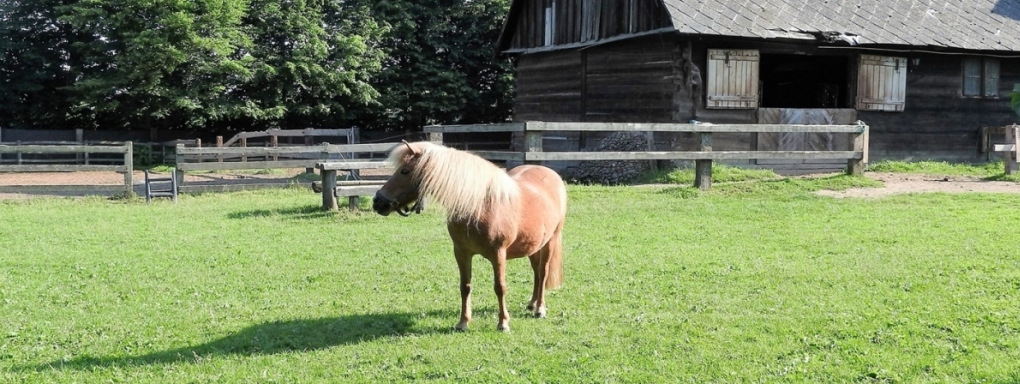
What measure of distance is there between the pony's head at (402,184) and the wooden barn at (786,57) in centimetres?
1295

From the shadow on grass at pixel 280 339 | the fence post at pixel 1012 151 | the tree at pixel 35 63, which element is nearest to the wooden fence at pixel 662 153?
the fence post at pixel 1012 151

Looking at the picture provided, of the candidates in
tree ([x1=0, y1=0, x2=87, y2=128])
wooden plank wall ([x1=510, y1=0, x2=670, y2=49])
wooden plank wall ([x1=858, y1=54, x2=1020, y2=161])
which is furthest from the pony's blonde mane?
tree ([x1=0, y1=0, x2=87, y2=128])

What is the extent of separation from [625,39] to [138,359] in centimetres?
1587

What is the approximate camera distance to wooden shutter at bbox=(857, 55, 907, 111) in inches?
779

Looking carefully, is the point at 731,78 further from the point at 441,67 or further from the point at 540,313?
the point at 441,67

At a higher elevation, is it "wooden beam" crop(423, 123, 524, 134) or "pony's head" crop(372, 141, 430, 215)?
"wooden beam" crop(423, 123, 524, 134)

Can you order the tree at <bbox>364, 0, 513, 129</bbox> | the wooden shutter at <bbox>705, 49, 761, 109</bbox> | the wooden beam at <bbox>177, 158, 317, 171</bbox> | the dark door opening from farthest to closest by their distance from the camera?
the tree at <bbox>364, 0, 513, 129</bbox>, the dark door opening, the wooden shutter at <bbox>705, 49, 761, 109</bbox>, the wooden beam at <bbox>177, 158, 317, 171</bbox>

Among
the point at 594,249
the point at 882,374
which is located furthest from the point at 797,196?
the point at 882,374

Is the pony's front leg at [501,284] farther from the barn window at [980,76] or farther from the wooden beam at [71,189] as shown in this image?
the barn window at [980,76]

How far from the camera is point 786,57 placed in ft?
77.6

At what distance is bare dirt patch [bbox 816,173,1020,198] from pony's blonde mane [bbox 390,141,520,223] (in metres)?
9.28

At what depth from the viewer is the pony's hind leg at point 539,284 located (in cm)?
641

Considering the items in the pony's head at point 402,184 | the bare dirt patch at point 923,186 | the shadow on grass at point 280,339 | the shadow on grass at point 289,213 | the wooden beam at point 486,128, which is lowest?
the shadow on grass at point 280,339

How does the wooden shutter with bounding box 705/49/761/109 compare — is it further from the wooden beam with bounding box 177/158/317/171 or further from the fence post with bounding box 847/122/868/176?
the wooden beam with bounding box 177/158/317/171
